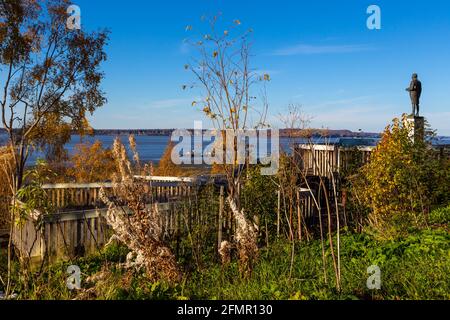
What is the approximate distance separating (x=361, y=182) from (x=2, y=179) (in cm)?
1008

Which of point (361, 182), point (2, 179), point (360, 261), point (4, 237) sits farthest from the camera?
point (2, 179)

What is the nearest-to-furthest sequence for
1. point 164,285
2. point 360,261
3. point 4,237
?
point 164,285, point 360,261, point 4,237

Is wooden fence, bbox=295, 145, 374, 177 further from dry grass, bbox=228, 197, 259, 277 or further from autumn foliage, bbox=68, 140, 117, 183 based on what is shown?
autumn foliage, bbox=68, 140, 117, 183

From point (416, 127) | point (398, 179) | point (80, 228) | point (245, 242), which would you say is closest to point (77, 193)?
point (80, 228)

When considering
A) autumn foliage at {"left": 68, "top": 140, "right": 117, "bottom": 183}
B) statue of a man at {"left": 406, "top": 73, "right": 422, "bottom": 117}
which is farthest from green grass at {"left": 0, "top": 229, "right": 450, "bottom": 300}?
autumn foliage at {"left": 68, "top": 140, "right": 117, "bottom": 183}

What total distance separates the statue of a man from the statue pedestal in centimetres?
51

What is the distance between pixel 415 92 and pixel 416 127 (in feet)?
5.50

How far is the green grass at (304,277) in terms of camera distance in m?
5.03

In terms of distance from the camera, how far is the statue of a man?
15484 millimetres

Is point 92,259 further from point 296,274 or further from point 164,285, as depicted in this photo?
point 296,274

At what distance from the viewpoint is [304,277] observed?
5996 millimetres
